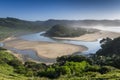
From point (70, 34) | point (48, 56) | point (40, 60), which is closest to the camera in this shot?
point (40, 60)

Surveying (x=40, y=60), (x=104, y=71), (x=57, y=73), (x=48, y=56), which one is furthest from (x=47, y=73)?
(x=48, y=56)

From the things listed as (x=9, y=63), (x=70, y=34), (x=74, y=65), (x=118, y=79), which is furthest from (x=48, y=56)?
(x=70, y=34)

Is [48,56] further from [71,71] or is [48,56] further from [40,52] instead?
[71,71]

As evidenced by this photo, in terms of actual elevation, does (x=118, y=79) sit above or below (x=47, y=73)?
above

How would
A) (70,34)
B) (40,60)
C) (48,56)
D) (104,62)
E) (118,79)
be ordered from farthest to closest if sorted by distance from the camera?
(70,34)
(48,56)
(40,60)
(104,62)
(118,79)

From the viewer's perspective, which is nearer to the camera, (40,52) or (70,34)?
(40,52)

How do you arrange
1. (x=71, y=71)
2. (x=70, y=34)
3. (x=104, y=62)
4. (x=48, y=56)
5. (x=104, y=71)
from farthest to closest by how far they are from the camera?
1. (x=70, y=34)
2. (x=48, y=56)
3. (x=104, y=62)
4. (x=71, y=71)
5. (x=104, y=71)

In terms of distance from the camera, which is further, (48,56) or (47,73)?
(48,56)

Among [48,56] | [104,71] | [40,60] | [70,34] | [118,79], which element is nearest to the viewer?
[118,79]

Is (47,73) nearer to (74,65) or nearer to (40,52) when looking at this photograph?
(74,65)
